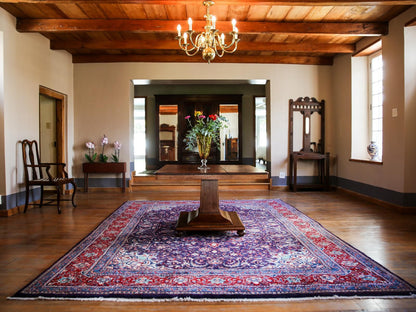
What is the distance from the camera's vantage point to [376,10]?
14.6ft

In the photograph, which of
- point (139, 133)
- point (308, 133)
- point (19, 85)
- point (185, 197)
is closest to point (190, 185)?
point (185, 197)

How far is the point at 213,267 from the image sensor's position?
2.53 meters

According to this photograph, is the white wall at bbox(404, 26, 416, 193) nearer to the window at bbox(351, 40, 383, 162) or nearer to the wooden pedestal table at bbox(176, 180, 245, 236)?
the window at bbox(351, 40, 383, 162)

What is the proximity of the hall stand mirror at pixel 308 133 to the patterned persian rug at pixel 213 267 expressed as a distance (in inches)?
126

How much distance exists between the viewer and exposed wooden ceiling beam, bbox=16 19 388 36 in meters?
4.72

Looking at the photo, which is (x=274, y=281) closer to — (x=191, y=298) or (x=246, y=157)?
(x=191, y=298)

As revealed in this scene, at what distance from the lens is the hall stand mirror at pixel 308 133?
671cm

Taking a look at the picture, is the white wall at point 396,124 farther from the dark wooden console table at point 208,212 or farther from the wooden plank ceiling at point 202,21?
the dark wooden console table at point 208,212

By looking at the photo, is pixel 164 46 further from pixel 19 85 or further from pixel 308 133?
pixel 308 133

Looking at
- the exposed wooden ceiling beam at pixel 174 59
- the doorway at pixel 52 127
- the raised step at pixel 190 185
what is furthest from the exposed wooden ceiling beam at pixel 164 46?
the raised step at pixel 190 185

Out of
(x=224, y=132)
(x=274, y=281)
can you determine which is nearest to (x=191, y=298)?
(x=274, y=281)

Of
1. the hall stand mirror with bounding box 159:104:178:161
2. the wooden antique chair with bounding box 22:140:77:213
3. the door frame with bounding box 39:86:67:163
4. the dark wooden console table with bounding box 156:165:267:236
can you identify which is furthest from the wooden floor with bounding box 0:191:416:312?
the hall stand mirror with bounding box 159:104:178:161

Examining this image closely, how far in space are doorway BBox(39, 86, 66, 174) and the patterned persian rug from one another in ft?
10.6

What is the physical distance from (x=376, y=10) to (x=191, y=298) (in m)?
4.68
